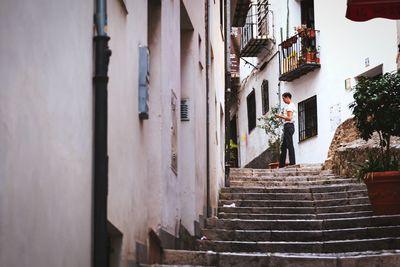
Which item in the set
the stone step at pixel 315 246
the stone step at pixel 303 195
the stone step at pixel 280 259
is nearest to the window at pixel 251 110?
the stone step at pixel 303 195

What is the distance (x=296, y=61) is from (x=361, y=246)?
15.9m

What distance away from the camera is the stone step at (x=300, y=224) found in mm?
10750

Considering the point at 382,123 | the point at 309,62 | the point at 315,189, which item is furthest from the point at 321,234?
the point at 309,62

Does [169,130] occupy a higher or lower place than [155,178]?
higher

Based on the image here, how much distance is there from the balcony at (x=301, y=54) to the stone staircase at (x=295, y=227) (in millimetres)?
9332

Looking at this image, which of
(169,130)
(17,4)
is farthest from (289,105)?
(17,4)

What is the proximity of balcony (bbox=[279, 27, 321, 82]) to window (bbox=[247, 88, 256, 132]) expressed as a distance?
4.05 m

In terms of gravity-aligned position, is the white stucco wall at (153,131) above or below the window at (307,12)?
below

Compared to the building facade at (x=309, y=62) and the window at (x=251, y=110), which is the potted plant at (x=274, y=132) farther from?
the window at (x=251, y=110)

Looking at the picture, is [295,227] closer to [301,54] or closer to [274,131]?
[274,131]

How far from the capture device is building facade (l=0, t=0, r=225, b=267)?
11.8 ft

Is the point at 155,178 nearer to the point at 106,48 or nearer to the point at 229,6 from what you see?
the point at 106,48

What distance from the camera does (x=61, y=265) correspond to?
432cm

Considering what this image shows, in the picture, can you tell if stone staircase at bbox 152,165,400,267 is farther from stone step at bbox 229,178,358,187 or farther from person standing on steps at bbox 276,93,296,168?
person standing on steps at bbox 276,93,296,168
